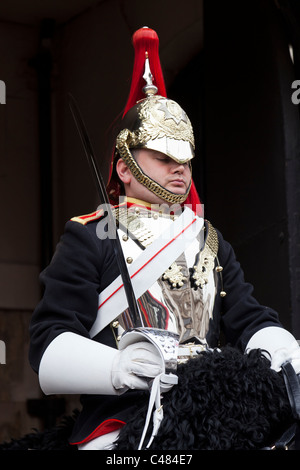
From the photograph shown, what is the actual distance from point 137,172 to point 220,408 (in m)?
0.81

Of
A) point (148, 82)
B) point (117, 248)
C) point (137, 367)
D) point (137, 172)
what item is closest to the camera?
point (137, 367)

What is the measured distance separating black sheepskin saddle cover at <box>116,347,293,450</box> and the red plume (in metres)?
1.03

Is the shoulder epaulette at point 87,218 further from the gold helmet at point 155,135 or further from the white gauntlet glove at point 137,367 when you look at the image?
the white gauntlet glove at point 137,367

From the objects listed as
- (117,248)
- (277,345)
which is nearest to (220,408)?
(277,345)

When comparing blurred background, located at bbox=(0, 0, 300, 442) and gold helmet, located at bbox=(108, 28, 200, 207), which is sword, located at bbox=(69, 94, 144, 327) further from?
blurred background, located at bbox=(0, 0, 300, 442)

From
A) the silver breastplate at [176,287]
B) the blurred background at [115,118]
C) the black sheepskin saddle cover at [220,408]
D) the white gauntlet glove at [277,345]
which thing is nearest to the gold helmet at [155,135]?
the silver breastplate at [176,287]

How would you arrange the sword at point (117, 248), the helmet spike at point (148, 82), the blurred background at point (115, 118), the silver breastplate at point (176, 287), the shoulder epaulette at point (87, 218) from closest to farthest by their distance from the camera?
the sword at point (117, 248)
the silver breastplate at point (176, 287)
the shoulder epaulette at point (87, 218)
the helmet spike at point (148, 82)
the blurred background at point (115, 118)

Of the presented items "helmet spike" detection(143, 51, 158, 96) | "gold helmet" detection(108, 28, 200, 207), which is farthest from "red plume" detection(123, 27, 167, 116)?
"gold helmet" detection(108, 28, 200, 207)

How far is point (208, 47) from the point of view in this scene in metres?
5.08

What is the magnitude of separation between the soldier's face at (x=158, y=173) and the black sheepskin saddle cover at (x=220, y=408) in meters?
0.58

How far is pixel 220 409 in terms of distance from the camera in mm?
2574

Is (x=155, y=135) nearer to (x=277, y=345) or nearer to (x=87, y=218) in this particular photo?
(x=87, y=218)

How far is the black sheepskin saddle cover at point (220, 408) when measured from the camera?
2523mm
